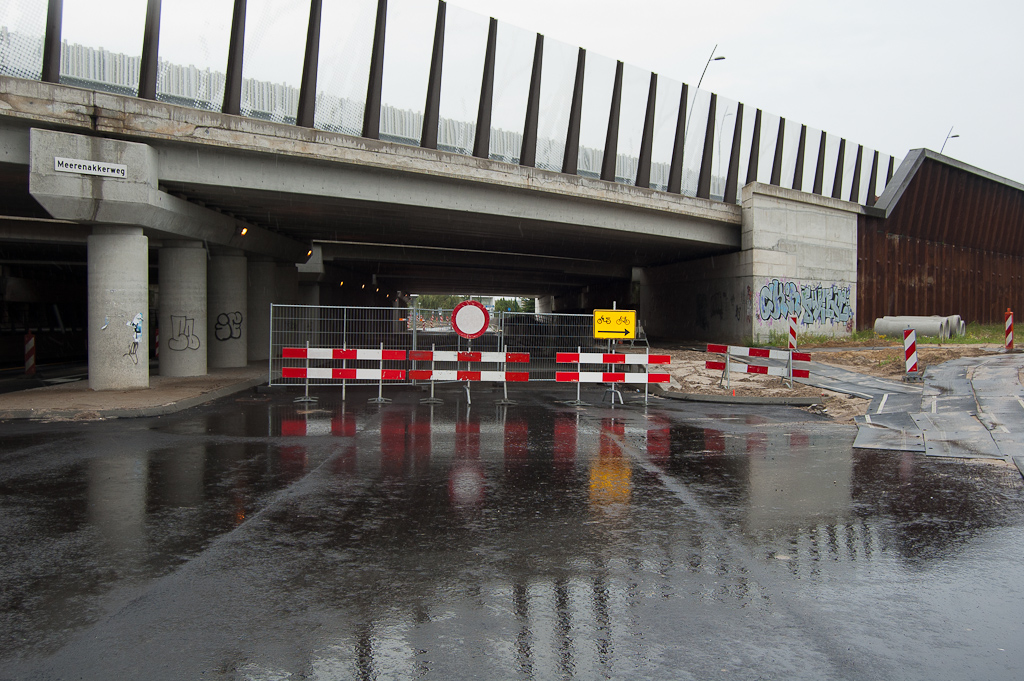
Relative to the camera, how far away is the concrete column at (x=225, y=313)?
22.5 meters

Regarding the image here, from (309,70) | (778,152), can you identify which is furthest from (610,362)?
(778,152)

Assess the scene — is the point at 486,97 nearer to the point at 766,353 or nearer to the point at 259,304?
the point at 259,304

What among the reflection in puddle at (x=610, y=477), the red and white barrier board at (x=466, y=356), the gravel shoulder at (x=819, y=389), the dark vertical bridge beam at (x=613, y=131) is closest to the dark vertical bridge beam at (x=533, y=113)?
the dark vertical bridge beam at (x=613, y=131)

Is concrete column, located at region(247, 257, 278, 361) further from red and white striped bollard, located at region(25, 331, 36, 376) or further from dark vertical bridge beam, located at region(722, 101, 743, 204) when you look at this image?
dark vertical bridge beam, located at region(722, 101, 743, 204)

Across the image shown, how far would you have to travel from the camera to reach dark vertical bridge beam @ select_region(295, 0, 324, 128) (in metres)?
20.0

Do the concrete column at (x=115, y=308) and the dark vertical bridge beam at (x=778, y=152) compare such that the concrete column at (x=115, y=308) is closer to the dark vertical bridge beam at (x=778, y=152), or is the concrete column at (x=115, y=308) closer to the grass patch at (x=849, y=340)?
the grass patch at (x=849, y=340)

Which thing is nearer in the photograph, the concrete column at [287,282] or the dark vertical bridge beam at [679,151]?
the concrete column at [287,282]

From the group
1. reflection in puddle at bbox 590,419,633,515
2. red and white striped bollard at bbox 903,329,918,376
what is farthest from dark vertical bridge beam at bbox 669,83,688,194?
reflection in puddle at bbox 590,419,633,515

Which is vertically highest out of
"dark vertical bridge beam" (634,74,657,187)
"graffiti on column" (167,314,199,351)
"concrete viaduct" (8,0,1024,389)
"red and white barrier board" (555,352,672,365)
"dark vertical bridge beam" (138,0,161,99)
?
"dark vertical bridge beam" (634,74,657,187)

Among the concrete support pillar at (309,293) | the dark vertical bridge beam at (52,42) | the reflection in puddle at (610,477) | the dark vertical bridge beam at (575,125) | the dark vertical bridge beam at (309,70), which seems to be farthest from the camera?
the concrete support pillar at (309,293)

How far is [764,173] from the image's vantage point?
35031 millimetres

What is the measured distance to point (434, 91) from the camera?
22.5 meters

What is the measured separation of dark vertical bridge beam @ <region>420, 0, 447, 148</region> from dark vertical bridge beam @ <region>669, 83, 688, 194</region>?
12.2m

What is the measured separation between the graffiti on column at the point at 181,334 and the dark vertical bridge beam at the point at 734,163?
23842 millimetres
